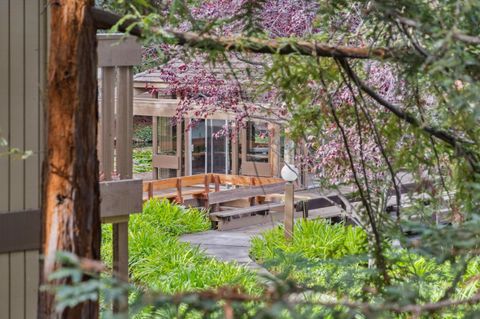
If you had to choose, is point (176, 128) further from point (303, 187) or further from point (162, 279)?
point (162, 279)

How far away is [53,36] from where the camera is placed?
101 inches

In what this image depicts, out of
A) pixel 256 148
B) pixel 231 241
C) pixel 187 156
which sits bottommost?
pixel 231 241

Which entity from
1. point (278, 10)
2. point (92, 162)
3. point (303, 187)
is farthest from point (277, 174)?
point (92, 162)

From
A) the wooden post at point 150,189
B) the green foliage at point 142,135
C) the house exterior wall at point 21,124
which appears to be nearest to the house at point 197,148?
the wooden post at point 150,189

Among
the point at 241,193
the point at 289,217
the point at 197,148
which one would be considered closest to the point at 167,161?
the point at 197,148

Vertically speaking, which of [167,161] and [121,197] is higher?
[121,197]

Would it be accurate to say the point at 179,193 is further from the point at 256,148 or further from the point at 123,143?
the point at 123,143

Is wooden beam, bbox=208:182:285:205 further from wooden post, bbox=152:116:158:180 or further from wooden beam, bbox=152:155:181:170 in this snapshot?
wooden post, bbox=152:116:158:180

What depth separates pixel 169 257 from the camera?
10.1 meters

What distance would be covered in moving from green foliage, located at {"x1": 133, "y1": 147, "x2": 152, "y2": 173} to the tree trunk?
20599 mm

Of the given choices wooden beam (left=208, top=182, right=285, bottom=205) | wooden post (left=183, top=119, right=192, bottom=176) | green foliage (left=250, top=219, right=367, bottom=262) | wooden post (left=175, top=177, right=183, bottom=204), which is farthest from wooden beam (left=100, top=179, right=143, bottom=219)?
wooden post (left=183, top=119, right=192, bottom=176)

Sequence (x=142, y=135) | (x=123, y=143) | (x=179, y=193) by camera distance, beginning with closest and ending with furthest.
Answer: (x=123, y=143), (x=179, y=193), (x=142, y=135)

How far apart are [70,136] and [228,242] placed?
9.76 meters

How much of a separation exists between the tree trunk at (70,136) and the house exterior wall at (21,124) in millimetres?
1523
